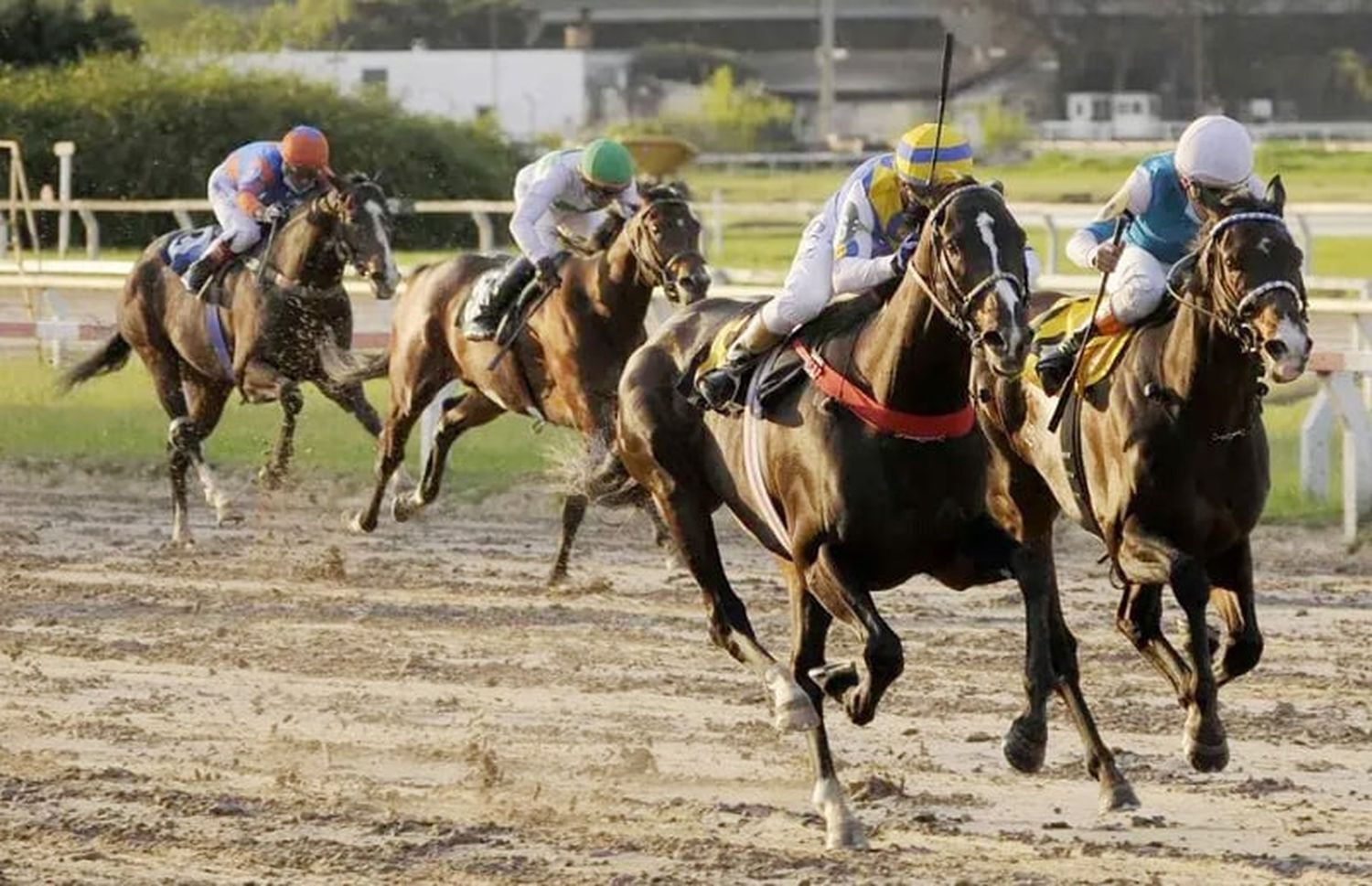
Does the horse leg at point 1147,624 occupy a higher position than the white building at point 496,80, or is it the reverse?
the horse leg at point 1147,624

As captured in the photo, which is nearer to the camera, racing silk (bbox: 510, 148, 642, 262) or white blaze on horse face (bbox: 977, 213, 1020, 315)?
white blaze on horse face (bbox: 977, 213, 1020, 315)

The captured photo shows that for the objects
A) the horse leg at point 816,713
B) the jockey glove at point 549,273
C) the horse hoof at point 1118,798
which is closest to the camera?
the horse leg at point 816,713

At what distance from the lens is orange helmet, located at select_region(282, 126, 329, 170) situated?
12023 millimetres

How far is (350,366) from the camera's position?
39.2ft

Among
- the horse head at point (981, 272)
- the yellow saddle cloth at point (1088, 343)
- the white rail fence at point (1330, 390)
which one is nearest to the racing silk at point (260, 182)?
the white rail fence at point (1330, 390)

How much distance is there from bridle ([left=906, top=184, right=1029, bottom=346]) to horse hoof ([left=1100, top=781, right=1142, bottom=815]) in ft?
3.58

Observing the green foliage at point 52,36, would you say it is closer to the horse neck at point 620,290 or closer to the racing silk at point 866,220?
the horse neck at point 620,290

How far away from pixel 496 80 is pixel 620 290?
55946 millimetres

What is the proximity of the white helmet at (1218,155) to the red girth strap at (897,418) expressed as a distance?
89cm

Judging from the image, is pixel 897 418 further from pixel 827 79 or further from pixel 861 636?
pixel 827 79

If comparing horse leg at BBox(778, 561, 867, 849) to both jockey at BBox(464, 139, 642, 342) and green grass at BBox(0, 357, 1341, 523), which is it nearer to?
jockey at BBox(464, 139, 642, 342)

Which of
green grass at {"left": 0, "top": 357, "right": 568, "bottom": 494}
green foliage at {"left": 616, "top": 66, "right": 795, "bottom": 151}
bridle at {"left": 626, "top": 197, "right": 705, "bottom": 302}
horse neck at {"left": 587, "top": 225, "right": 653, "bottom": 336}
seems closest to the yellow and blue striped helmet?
bridle at {"left": 626, "top": 197, "right": 705, "bottom": 302}

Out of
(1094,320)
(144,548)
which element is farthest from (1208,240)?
(144,548)

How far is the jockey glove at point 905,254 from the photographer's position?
6375mm
